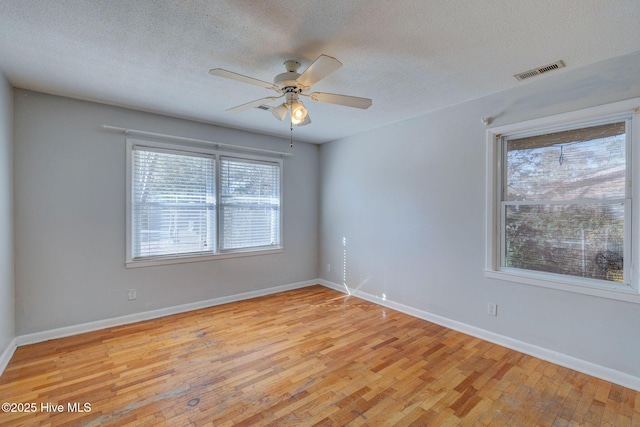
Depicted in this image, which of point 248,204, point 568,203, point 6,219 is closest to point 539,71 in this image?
point 568,203

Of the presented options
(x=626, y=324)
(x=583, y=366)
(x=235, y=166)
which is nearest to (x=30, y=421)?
(x=235, y=166)

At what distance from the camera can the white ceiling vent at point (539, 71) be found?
7.78 ft

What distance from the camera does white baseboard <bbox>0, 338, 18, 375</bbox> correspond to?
2.42 metres

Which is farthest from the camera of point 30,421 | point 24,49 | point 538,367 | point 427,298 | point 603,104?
point 427,298

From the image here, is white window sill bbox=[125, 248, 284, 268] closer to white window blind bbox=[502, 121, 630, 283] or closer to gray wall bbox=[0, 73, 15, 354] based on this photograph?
gray wall bbox=[0, 73, 15, 354]

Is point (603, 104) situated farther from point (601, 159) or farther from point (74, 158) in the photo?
point (74, 158)

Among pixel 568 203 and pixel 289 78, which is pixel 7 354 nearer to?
pixel 289 78

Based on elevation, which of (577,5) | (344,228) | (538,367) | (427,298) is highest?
(577,5)

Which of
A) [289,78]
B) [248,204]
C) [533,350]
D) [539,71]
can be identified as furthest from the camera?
[248,204]

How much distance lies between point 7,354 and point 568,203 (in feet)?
17.0

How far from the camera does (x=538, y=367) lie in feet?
8.18

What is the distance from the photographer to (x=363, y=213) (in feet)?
14.6

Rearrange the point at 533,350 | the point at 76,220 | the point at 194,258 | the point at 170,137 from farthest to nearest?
the point at 194,258, the point at 170,137, the point at 76,220, the point at 533,350

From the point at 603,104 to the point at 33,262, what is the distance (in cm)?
543
